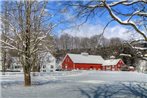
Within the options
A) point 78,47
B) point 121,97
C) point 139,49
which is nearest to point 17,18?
point 121,97

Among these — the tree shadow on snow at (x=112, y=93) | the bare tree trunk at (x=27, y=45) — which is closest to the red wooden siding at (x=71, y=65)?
the bare tree trunk at (x=27, y=45)

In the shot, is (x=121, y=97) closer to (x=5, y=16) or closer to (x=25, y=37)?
(x=25, y=37)

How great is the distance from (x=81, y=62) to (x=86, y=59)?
341 centimetres

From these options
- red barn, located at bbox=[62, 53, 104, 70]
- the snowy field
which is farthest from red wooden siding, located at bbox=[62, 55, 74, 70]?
the snowy field

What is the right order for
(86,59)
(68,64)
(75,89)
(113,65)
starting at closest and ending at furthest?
(75,89), (68,64), (86,59), (113,65)

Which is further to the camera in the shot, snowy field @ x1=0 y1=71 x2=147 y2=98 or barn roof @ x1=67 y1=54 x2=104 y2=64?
barn roof @ x1=67 y1=54 x2=104 y2=64

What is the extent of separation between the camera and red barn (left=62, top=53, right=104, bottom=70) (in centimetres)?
10724

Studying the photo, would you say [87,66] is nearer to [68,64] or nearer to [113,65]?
[68,64]

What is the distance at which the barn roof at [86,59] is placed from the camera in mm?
107975

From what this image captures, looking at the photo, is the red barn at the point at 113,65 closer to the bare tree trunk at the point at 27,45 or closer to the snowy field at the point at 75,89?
the snowy field at the point at 75,89

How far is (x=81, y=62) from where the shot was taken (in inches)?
4254

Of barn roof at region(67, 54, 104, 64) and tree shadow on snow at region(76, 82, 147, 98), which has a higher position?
barn roof at region(67, 54, 104, 64)

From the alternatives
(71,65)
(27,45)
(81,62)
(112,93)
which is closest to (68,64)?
(71,65)

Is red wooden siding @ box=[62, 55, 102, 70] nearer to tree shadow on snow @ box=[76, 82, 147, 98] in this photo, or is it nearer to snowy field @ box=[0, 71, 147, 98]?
snowy field @ box=[0, 71, 147, 98]
